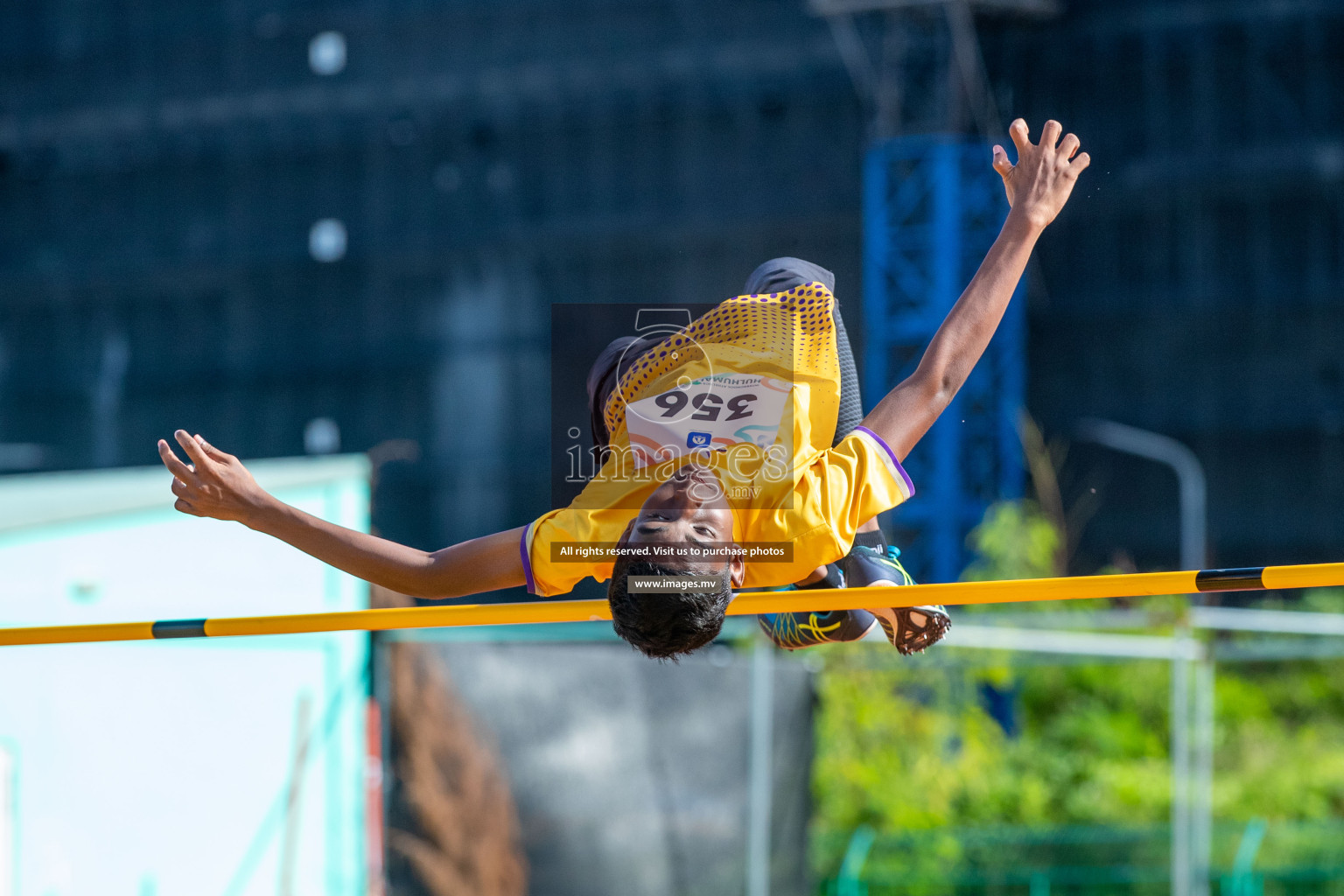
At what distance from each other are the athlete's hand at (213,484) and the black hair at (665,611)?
110cm

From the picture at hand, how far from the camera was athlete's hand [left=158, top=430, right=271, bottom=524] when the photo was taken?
12.7 feet

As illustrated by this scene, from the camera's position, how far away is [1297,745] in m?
14.7

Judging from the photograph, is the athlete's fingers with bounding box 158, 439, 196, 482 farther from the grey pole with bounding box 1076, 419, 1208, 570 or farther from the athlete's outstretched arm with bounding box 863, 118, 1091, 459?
the grey pole with bounding box 1076, 419, 1208, 570

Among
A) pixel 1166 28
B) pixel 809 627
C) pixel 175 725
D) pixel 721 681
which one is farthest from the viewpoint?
pixel 1166 28

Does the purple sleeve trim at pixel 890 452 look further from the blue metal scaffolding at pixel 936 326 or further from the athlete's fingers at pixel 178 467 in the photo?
the blue metal scaffolding at pixel 936 326

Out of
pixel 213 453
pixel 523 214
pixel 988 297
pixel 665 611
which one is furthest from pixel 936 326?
pixel 665 611

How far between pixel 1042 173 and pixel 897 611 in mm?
1299

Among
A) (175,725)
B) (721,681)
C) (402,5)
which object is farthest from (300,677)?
(402,5)

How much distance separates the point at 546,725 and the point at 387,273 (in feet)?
50.8

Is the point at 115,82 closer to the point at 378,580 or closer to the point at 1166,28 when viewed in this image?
the point at 1166,28

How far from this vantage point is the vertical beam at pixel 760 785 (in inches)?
325

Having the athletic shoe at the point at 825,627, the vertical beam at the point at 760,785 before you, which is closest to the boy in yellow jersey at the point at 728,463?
the athletic shoe at the point at 825,627

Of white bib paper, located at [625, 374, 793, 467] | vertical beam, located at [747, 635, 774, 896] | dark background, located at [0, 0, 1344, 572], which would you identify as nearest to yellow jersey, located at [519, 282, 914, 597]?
white bib paper, located at [625, 374, 793, 467]

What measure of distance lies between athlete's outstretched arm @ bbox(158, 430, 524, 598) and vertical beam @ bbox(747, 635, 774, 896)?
15.5ft
